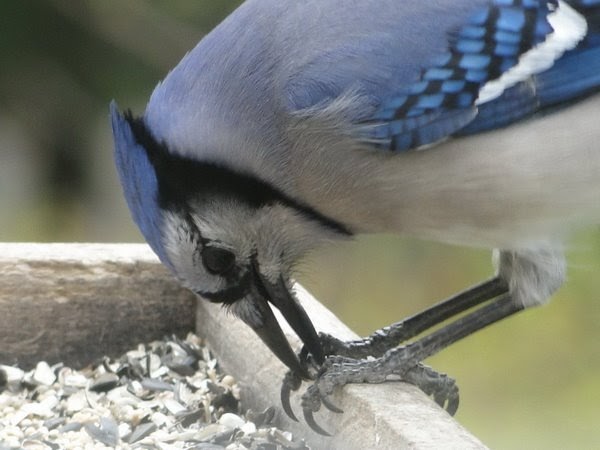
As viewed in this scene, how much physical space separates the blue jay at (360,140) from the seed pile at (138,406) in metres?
0.16

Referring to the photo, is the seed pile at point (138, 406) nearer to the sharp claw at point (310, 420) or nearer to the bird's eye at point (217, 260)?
the sharp claw at point (310, 420)

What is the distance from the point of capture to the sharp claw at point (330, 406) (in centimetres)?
253

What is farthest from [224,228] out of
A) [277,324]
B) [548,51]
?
[548,51]

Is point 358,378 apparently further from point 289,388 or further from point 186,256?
point 186,256

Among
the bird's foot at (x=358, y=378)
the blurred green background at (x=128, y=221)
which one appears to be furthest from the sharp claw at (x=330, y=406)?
the blurred green background at (x=128, y=221)

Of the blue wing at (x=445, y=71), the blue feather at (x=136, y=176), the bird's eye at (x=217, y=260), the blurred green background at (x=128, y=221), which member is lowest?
the blurred green background at (x=128, y=221)

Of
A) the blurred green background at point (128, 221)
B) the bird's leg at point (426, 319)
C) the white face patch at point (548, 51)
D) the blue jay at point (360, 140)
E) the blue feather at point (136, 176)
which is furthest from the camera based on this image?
the blurred green background at point (128, 221)

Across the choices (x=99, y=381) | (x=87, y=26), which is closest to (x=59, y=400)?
(x=99, y=381)

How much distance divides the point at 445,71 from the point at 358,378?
658mm

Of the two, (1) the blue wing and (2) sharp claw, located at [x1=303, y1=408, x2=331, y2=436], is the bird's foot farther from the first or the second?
(1) the blue wing

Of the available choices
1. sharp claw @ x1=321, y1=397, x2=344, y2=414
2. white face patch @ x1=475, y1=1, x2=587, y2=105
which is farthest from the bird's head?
white face patch @ x1=475, y1=1, x2=587, y2=105

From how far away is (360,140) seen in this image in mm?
2652

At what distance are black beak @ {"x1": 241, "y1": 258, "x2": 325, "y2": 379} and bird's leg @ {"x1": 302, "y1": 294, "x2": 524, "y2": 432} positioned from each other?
58 mm

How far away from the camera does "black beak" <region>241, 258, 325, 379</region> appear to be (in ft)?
8.73
